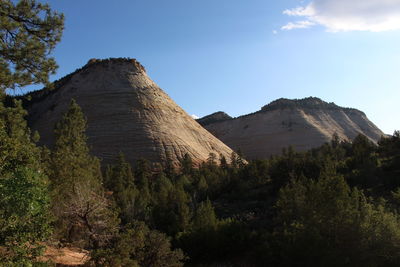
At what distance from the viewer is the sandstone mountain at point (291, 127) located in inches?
3553

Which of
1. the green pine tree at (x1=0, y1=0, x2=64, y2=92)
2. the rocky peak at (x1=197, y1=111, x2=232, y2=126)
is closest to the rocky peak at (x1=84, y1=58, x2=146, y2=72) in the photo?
the rocky peak at (x1=197, y1=111, x2=232, y2=126)

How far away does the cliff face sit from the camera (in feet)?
193

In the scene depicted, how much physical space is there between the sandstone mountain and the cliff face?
22804 mm

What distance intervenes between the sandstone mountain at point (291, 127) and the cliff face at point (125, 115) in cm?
2280

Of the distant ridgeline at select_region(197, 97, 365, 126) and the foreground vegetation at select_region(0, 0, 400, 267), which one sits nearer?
the foreground vegetation at select_region(0, 0, 400, 267)

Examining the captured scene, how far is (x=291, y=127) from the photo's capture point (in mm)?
94562

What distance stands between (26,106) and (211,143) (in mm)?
41398

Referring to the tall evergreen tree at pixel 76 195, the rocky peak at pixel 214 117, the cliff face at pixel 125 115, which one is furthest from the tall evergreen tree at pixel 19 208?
the rocky peak at pixel 214 117

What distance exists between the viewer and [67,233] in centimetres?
2072

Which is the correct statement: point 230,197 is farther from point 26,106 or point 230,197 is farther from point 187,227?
point 26,106

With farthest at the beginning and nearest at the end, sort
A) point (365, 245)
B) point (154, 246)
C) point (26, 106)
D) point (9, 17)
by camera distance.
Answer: point (26, 106) → point (365, 245) → point (154, 246) → point (9, 17)

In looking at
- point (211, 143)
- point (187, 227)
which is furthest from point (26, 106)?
point (187, 227)

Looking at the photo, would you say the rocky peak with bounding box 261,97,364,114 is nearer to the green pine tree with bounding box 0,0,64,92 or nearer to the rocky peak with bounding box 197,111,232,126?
the rocky peak with bounding box 197,111,232,126

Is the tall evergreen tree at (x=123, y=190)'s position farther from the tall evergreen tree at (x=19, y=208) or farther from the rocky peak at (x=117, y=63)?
the rocky peak at (x=117, y=63)
